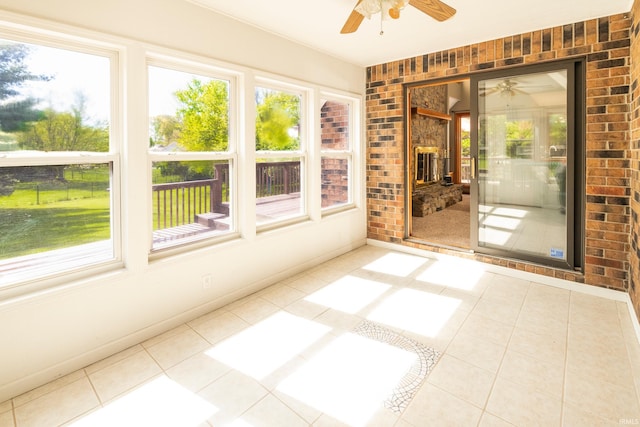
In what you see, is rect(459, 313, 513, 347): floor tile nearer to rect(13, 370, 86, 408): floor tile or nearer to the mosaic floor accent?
the mosaic floor accent

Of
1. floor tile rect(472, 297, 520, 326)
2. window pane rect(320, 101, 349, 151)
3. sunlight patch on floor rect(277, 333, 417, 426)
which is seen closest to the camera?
sunlight patch on floor rect(277, 333, 417, 426)

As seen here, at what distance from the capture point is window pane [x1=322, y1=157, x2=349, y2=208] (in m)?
4.45

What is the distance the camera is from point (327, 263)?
426cm

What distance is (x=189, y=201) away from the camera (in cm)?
294

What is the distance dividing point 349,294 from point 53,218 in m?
2.42

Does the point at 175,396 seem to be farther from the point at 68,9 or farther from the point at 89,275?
the point at 68,9

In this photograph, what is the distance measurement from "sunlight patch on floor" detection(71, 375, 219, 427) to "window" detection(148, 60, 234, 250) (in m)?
1.13

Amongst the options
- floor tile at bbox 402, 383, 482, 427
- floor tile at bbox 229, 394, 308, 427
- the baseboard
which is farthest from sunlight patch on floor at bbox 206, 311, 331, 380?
floor tile at bbox 402, 383, 482, 427

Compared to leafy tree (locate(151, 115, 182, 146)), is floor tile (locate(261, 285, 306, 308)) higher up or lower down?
lower down

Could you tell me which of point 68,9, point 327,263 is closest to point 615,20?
point 327,263

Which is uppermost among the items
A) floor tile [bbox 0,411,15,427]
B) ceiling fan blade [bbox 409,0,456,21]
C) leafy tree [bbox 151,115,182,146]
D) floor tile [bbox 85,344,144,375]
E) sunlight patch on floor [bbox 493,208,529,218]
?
ceiling fan blade [bbox 409,0,456,21]

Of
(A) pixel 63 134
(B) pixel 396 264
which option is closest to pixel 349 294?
(B) pixel 396 264

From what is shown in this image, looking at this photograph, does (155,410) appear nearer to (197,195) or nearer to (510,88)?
(197,195)

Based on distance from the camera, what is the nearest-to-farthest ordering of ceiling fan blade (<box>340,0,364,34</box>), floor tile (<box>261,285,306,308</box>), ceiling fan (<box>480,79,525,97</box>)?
ceiling fan blade (<box>340,0,364,34</box>)
floor tile (<box>261,285,306,308</box>)
ceiling fan (<box>480,79,525,97</box>)
